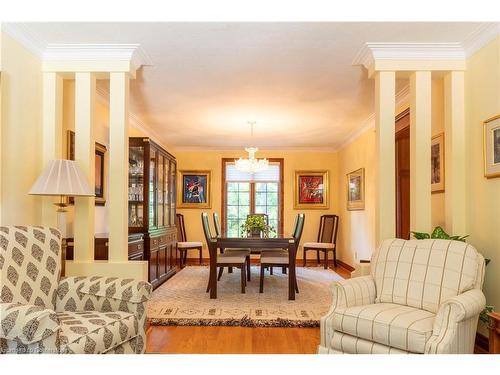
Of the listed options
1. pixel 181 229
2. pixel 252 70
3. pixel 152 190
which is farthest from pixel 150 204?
pixel 181 229

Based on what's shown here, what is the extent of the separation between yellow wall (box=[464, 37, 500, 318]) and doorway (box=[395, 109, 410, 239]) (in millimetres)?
1585

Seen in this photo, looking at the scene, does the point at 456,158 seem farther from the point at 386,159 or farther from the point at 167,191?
the point at 167,191

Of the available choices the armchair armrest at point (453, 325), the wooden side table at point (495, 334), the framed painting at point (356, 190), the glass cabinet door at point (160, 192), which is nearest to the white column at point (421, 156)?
the armchair armrest at point (453, 325)

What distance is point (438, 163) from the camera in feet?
12.3

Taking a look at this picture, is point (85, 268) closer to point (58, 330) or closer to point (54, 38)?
point (58, 330)

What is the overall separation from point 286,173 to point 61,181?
597 cm

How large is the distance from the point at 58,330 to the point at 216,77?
282 centimetres

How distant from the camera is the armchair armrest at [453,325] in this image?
2121 mm

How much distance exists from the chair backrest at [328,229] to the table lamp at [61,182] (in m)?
5.54

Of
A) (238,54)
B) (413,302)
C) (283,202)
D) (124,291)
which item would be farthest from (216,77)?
(283,202)

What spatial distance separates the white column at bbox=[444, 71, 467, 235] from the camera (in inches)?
131

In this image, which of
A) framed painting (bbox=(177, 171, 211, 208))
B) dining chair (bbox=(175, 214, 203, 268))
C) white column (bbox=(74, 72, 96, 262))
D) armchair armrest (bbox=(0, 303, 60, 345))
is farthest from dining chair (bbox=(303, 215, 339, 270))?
armchair armrest (bbox=(0, 303, 60, 345))

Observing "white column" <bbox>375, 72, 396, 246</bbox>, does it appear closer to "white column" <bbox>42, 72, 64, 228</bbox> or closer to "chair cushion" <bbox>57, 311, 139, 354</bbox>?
"chair cushion" <bbox>57, 311, 139, 354</bbox>

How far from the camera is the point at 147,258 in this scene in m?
5.02
